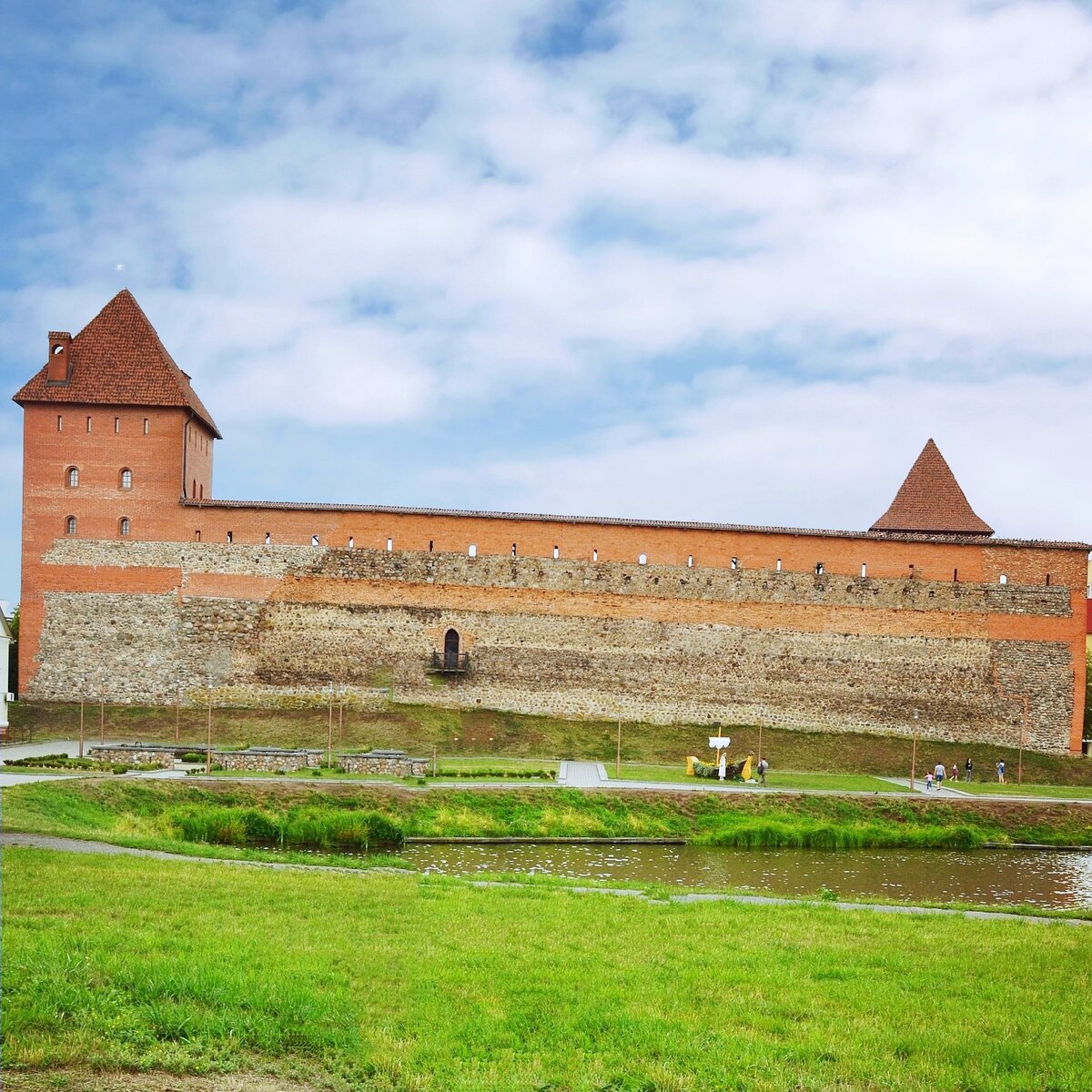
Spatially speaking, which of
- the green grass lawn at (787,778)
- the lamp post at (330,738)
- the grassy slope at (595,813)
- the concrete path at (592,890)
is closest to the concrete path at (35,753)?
the grassy slope at (595,813)

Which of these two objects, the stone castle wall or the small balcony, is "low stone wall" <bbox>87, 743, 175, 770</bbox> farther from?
the small balcony

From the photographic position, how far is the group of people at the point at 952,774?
74.8 ft

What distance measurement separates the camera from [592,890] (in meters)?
10.1

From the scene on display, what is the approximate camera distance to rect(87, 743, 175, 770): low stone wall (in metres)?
20.6

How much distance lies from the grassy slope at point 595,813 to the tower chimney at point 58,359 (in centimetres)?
1553

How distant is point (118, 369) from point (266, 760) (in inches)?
520

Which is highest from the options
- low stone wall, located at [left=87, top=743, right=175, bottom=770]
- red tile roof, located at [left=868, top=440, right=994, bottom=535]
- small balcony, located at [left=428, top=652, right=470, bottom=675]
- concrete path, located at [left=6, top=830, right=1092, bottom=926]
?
red tile roof, located at [left=868, top=440, right=994, bottom=535]

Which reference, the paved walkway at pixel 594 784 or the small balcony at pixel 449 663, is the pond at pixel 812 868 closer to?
the paved walkway at pixel 594 784

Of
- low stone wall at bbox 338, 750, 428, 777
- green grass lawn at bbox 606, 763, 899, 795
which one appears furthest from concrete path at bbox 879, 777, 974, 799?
low stone wall at bbox 338, 750, 428, 777

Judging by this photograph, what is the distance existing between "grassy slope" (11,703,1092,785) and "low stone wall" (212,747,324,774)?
3.23 m

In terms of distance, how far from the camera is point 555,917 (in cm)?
810

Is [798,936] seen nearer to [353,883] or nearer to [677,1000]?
[677,1000]

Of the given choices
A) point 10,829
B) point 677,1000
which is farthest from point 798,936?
point 10,829

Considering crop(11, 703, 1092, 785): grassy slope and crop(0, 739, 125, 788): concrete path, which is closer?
crop(0, 739, 125, 788): concrete path
